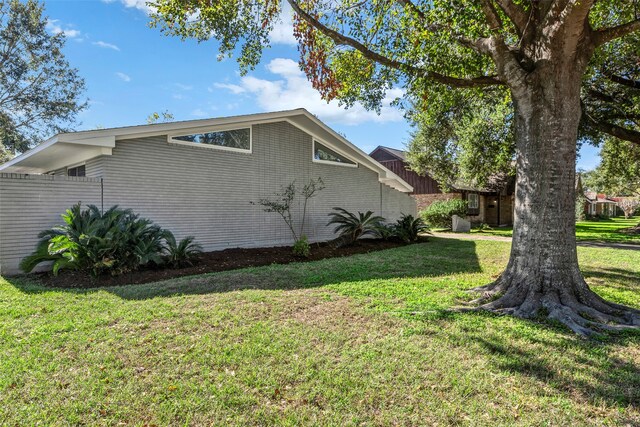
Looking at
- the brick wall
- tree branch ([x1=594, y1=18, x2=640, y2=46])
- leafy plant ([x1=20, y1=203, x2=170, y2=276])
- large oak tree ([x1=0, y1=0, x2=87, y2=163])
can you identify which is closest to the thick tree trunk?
tree branch ([x1=594, y1=18, x2=640, y2=46])

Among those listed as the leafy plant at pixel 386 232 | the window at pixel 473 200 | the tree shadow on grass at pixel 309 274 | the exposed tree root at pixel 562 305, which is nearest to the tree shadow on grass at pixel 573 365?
the exposed tree root at pixel 562 305

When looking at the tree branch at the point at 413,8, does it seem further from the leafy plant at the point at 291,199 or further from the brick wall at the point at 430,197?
the brick wall at the point at 430,197

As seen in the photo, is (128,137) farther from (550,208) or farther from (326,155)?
(550,208)

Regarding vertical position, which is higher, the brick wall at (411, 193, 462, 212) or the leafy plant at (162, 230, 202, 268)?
the brick wall at (411, 193, 462, 212)

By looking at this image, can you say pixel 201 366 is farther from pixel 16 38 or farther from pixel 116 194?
pixel 16 38

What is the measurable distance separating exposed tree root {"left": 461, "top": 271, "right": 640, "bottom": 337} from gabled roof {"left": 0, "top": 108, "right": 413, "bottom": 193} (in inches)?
310

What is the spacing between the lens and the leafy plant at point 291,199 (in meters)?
11.1

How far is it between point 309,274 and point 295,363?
396 centimetres

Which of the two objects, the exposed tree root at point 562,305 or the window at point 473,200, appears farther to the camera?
the window at point 473,200

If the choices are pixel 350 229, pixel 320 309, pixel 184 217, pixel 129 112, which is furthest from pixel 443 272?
pixel 129 112

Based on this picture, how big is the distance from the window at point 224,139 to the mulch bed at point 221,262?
10.0 ft

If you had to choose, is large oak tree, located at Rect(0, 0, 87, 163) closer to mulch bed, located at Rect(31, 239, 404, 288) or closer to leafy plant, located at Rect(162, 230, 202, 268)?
mulch bed, located at Rect(31, 239, 404, 288)

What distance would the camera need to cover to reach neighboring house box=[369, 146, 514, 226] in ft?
77.4

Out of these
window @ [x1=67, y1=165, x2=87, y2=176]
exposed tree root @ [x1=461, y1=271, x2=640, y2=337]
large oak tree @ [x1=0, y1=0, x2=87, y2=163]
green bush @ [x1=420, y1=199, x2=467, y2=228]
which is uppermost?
large oak tree @ [x1=0, y1=0, x2=87, y2=163]
